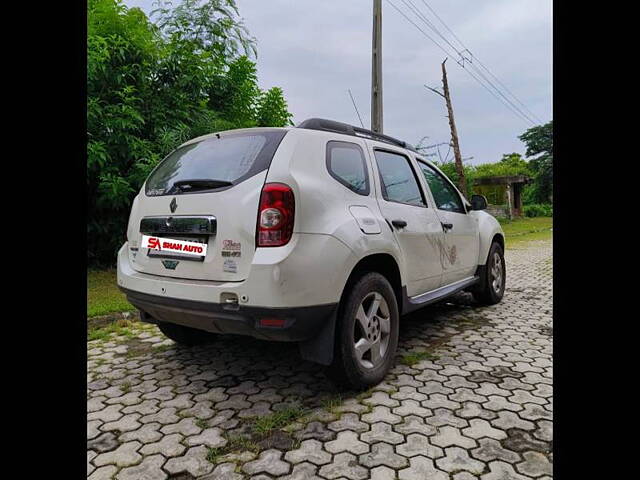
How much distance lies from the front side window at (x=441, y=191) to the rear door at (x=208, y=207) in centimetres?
193

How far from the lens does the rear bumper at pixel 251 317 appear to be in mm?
2371

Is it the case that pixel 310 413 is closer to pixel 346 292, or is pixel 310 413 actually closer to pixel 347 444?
pixel 347 444

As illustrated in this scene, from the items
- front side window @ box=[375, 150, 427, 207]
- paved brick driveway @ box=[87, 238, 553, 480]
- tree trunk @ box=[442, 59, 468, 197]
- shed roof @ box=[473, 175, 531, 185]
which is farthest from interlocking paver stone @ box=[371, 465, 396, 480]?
shed roof @ box=[473, 175, 531, 185]

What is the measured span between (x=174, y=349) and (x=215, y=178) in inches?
75.3

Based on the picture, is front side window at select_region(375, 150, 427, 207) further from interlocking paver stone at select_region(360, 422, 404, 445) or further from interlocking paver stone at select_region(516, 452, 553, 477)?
interlocking paver stone at select_region(516, 452, 553, 477)

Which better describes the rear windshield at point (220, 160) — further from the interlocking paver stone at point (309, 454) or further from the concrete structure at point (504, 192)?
the concrete structure at point (504, 192)

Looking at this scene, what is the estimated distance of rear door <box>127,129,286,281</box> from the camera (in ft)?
8.03

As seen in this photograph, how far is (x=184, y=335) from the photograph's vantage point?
378cm

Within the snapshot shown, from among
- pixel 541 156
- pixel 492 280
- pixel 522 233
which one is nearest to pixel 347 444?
pixel 492 280

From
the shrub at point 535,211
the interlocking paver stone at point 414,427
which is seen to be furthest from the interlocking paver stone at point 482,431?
the shrub at point 535,211
